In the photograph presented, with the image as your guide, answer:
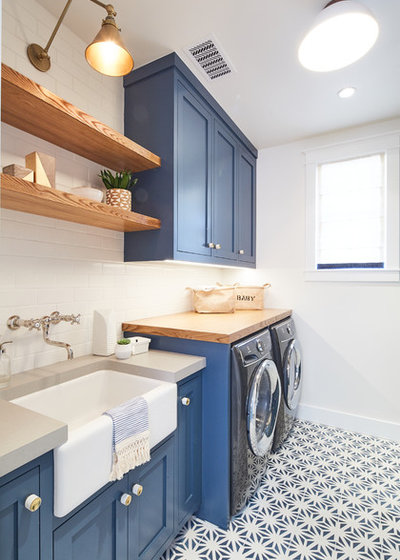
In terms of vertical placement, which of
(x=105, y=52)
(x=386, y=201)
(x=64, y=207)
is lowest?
(x=64, y=207)

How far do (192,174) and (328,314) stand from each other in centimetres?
171

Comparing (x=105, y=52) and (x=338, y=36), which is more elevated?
(x=338, y=36)

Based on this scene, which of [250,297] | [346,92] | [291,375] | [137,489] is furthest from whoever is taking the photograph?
[250,297]

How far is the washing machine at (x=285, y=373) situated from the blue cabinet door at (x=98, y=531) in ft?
4.39

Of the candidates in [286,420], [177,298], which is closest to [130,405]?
[177,298]

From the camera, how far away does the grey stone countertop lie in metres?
0.76

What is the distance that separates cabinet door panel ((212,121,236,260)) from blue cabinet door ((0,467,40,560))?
1.67 m

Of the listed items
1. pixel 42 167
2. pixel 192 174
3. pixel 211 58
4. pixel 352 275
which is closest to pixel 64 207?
pixel 42 167

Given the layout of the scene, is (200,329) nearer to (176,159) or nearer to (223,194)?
(176,159)

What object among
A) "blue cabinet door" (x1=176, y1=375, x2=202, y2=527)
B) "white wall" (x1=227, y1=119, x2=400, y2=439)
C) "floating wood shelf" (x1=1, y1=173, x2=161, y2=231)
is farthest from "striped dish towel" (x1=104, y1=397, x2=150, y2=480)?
"white wall" (x1=227, y1=119, x2=400, y2=439)

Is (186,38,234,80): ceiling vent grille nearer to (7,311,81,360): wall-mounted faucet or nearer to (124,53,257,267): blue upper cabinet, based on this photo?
(124,53,257,267): blue upper cabinet

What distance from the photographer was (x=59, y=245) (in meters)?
1.50

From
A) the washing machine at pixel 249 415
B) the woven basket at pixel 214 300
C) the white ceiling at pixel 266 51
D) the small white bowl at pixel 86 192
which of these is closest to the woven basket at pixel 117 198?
the small white bowl at pixel 86 192

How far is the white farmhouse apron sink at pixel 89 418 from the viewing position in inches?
33.2
